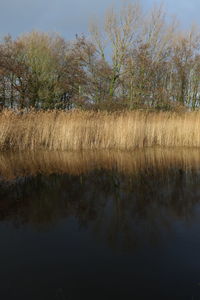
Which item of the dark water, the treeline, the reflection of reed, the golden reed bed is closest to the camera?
the dark water

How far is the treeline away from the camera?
13.3m

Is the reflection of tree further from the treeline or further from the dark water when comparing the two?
the treeline

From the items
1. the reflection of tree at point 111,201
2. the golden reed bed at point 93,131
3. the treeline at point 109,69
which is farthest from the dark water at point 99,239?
the treeline at point 109,69

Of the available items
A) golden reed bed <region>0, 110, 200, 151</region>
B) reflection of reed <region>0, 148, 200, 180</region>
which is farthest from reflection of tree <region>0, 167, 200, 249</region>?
golden reed bed <region>0, 110, 200, 151</region>

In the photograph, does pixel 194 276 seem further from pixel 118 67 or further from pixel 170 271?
pixel 118 67

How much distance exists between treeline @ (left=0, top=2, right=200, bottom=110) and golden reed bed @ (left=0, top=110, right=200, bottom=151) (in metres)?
4.72

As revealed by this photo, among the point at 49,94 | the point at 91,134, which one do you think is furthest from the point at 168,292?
the point at 49,94

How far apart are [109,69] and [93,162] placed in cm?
958

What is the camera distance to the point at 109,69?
46.2 ft

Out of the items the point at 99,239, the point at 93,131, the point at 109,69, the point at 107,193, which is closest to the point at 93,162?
the point at 107,193

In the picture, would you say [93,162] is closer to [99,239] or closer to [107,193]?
[107,193]

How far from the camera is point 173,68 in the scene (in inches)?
619

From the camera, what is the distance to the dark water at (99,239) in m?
1.76

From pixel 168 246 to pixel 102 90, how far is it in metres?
12.5
